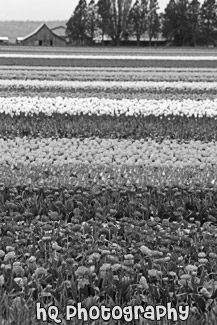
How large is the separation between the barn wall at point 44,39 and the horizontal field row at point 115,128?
80.2m

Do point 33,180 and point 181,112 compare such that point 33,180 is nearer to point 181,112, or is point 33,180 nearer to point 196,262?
point 196,262

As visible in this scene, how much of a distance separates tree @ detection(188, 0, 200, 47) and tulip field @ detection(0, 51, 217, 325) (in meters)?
68.3

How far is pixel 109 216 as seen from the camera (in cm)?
532

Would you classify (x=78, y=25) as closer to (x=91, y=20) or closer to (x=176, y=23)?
(x=91, y=20)

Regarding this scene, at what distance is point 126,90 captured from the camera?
1647 centimetres

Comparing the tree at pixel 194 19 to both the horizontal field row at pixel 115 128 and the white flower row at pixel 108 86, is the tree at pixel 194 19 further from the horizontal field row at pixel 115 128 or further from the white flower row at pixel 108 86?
the horizontal field row at pixel 115 128

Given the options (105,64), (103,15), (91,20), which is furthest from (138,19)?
(105,64)

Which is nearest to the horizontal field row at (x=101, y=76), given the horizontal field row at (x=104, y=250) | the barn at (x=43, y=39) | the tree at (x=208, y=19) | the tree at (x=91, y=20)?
the horizontal field row at (x=104, y=250)

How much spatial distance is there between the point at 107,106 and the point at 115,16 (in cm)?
7792

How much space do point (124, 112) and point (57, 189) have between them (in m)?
6.12

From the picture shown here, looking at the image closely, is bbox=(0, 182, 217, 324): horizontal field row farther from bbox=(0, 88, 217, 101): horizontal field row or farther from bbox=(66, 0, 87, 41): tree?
bbox=(66, 0, 87, 41): tree

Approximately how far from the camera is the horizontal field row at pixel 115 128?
33.2ft

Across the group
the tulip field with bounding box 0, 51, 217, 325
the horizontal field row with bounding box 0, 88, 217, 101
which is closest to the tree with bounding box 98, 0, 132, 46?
the horizontal field row with bounding box 0, 88, 217, 101

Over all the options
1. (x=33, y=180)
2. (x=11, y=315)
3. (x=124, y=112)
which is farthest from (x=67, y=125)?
(x=11, y=315)
